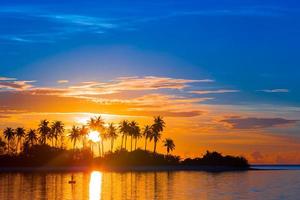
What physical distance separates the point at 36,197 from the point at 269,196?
3353cm

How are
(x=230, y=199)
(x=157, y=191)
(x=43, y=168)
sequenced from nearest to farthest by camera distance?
(x=230, y=199)
(x=157, y=191)
(x=43, y=168)

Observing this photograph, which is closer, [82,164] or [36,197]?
[36,197]

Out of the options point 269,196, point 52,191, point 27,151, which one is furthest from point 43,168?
point 269,196

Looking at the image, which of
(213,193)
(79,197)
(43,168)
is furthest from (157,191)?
(43,168)

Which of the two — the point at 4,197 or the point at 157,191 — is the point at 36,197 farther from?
the point at 157,191

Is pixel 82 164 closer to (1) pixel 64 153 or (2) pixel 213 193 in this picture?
(1) pixel 64 153

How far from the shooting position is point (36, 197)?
79.9 meters

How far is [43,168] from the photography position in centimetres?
18850

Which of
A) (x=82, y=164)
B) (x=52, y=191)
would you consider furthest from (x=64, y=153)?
(x=52, y=191)

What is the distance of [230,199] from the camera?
78688 millimetres

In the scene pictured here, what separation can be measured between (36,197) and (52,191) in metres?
10.7

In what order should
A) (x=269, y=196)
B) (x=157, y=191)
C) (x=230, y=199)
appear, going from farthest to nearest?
(x=157, y=191)
(x=269, y=196)
(x=230, y=199)

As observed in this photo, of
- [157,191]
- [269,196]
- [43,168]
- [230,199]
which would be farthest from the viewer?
[43,168]

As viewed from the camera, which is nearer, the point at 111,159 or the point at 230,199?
the point at 230,199
